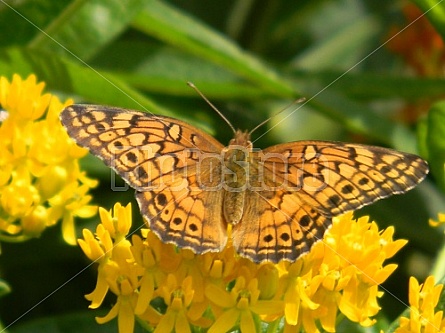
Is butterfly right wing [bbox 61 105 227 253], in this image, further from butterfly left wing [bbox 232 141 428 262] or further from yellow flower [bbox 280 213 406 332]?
yellow flower [bbox 280 213 406 332]

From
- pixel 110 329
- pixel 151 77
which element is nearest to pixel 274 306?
pixel 110 329

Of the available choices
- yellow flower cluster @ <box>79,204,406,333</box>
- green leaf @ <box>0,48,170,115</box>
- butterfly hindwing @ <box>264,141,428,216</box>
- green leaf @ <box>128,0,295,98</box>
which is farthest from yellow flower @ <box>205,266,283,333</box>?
green leaf @ <box>128,0,295,98</box>

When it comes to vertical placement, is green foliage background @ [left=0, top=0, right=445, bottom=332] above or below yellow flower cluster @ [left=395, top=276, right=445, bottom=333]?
above

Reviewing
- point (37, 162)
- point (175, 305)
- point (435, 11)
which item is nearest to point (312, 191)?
point (175, 305)

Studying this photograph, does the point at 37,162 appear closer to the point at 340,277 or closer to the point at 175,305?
the point at 175,305

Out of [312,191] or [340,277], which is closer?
[340,277]

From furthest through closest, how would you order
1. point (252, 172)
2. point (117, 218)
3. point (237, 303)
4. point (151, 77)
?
point (151, 77)
point (252, 172)
point (117, 218)
point (237, 303)

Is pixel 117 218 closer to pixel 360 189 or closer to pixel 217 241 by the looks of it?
pixel 217 241
